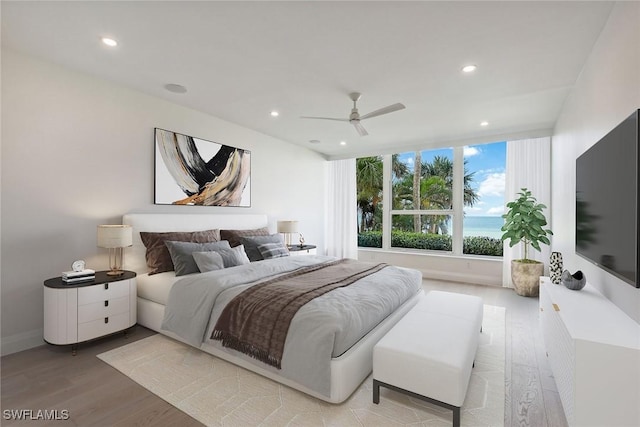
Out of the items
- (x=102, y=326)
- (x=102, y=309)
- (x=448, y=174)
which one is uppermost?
(x=448, y=174)

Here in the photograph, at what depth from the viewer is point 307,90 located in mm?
3387

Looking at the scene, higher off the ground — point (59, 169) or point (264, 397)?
point (59, 169)

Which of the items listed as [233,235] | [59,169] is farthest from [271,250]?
[59,169]

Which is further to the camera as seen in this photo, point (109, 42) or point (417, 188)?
point (417, 188)

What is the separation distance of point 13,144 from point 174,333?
217 centimetres

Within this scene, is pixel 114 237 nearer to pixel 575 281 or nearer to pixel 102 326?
pixel 102 326

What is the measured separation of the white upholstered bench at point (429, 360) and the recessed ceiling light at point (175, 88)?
3.30 metres

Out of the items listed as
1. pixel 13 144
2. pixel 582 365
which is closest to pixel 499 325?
pixel 582 365

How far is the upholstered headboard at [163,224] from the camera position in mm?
3312

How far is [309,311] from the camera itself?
83.3 inches

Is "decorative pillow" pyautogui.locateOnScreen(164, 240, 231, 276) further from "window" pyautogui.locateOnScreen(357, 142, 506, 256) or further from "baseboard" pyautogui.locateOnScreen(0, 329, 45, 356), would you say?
"window" pyautogui.locateOnScreen(357, 142, 506, 256)

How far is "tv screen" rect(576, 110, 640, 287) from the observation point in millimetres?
1540

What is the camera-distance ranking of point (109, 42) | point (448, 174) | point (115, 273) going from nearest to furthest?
point (109, 42)
point (115, 273)
point (448, 174)

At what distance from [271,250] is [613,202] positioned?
3408mm
